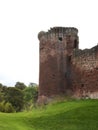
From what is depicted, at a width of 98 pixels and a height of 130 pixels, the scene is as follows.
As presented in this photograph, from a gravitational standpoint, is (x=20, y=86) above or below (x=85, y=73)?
above

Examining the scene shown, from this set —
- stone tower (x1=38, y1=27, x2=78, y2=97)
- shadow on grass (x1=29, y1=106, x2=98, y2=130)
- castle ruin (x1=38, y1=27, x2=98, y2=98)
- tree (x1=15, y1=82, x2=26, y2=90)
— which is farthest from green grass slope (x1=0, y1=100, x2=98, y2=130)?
tree (x1=15, y1=82, x2=26, y2=90)

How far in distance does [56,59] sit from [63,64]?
829 millimetres

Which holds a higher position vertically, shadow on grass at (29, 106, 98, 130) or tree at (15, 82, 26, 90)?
tree at (15, 82, 26, 90)

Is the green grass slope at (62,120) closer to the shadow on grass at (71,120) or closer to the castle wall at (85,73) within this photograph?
the shadow on grass at (71,120)

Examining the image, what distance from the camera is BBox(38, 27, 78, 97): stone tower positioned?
128 feet

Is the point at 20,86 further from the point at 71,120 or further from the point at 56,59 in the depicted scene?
the point at 71,120

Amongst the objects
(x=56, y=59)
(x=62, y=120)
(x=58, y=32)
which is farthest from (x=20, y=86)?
(x=62, y=120)

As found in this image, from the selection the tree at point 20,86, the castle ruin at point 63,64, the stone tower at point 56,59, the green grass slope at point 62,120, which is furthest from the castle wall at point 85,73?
the tree at point 20,86

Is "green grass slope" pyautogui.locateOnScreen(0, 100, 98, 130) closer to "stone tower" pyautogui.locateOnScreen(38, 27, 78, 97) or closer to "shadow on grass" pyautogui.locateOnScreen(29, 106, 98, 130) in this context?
"shadow on grass" pyautogui.locateOnScreen(29, 106, 98, 130)

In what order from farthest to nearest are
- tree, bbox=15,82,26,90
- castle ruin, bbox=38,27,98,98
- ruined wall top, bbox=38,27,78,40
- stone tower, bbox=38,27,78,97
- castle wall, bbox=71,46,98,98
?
tree, bbox=15,82,26,90 < ruined wall top, bbox=38,27,78,40 < stone tower, bbox=38,27,78,97 < castle ruin, bbox=38,27,98,98 < castle wall, bbox=71,46,98,98

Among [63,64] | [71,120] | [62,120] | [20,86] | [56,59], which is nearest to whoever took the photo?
[71,120]

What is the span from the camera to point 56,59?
3922cm

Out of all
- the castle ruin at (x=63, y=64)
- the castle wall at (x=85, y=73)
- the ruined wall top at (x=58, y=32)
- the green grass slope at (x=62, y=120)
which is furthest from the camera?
the ruined wall top at (x=58, y=32)

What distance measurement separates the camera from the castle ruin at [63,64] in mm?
37578
